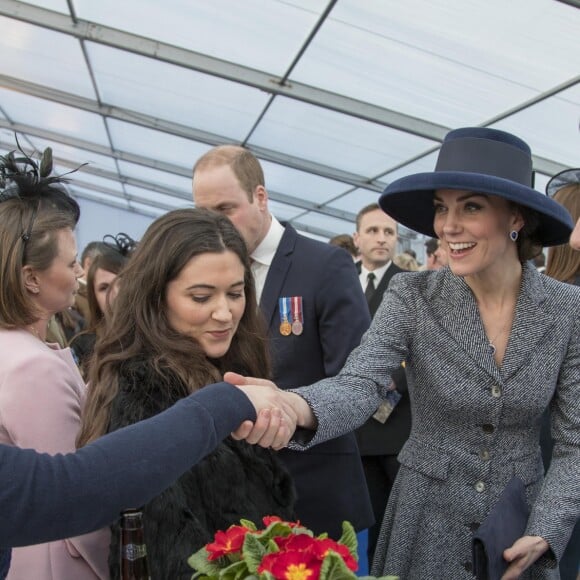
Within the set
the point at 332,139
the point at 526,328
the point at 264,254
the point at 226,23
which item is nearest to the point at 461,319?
the point at 526,328

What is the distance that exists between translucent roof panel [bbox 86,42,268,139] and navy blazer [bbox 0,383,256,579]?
6.68 m

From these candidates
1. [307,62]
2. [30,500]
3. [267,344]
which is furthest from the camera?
[307,62]

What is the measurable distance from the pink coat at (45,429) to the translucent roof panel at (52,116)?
404 inches

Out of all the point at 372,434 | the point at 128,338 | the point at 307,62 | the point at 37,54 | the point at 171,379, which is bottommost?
the point at 372,434

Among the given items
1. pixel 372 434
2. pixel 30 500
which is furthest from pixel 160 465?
pixel 372 434

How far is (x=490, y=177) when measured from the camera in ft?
5.29

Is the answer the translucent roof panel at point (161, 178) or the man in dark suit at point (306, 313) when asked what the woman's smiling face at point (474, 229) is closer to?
the man in dark suit at point (306, 313)

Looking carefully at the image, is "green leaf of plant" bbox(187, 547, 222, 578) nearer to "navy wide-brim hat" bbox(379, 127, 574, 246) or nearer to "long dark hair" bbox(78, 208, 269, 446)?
"long dark hair" bbox(78, 208, 269, 446)

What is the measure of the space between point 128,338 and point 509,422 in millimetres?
962

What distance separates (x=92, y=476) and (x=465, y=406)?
1115 mm

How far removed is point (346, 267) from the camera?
2262mm

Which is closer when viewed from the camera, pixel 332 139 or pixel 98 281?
pixel 98 281

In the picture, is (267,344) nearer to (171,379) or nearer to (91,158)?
(171,379)

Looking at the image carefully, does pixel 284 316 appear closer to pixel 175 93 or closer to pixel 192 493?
pixel 192 493
